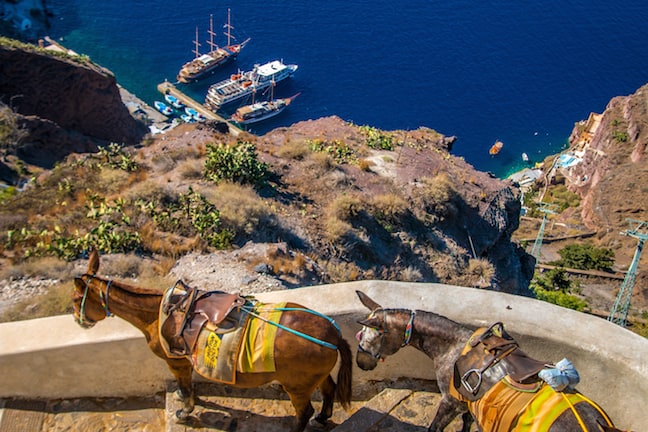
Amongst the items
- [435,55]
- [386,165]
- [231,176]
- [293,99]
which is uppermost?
[435,55]

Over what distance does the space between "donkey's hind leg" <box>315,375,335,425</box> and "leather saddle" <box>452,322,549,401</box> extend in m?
1.47

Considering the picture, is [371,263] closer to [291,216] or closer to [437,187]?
[291,216]

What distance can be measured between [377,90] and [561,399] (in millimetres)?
69812

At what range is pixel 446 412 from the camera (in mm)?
5750

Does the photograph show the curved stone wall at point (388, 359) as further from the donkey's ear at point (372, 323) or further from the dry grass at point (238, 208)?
the dry grass at point (238, 208)

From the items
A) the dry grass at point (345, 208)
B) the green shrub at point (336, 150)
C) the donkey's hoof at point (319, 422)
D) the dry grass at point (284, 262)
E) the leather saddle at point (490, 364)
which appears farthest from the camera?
the green shrub at point (336, 150)

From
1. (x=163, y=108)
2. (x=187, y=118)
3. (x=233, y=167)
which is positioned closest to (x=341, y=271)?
(x=233, y=167)

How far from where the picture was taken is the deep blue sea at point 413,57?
6981 cm

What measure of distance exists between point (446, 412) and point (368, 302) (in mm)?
1461

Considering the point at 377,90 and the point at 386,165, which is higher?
the point at 377,90

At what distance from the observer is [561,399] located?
4.61 meters

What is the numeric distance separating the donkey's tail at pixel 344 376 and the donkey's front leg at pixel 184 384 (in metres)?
1.71

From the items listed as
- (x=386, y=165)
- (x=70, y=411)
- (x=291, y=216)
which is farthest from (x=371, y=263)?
(x=70, y=411)

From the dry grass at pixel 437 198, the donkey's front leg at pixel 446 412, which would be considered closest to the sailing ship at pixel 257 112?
the dry grass at pixel 437 198
